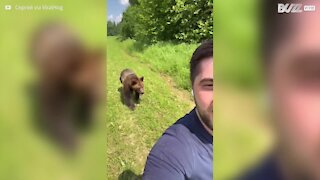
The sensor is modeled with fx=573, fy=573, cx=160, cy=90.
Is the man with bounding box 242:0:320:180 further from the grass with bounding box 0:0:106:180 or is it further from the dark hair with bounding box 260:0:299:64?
the grass with bounding box 0:0:106:180

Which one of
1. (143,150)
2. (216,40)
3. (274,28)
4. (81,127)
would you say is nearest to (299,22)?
(274,28)

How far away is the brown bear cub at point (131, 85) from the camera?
2434 millimetres

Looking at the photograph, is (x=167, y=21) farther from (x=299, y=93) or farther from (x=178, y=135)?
(x=299, y=93)

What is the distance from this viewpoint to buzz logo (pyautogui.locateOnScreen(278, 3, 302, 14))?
2.17 m

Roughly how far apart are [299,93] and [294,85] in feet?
0.12

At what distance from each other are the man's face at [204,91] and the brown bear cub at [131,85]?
0.77 feet

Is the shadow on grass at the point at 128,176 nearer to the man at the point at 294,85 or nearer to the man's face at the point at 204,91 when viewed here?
the man's face at the point at 204,91

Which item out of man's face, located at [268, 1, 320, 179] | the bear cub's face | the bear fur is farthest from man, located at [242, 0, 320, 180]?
Result: the bear fur

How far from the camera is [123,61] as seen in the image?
8.02 ft

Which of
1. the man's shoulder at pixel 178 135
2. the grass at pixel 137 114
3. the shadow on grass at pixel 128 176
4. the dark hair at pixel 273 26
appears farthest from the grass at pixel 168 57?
the shadow on grass at pixel 128 176

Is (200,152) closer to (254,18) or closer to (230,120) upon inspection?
(230,120)

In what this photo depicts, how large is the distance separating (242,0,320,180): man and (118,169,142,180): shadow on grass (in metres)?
0.61

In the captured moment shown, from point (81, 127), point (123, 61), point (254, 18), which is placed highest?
point (254, 18)

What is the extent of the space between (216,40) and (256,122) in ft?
1.19
